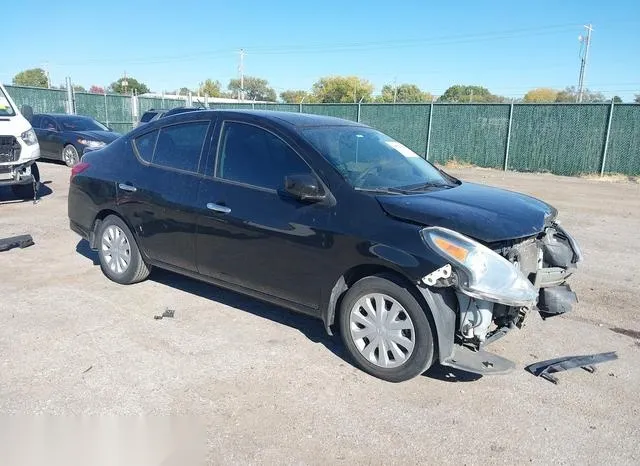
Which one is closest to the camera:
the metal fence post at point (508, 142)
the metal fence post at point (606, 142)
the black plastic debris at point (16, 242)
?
the black plastic debris at point (16, 242)

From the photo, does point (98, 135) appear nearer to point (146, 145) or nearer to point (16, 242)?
point (16, 242)

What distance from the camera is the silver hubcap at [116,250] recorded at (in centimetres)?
545

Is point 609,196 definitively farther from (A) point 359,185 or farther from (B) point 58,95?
(B) point 58,95

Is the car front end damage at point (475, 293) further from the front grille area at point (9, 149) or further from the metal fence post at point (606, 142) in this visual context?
the metal fence post at point (606, 142)

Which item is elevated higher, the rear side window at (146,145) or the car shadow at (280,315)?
the rear side window at (146,145)

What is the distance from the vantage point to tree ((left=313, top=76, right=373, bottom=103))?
77.4m

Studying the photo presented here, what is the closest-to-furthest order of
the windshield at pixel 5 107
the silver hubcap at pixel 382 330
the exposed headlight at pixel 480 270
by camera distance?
the exposed headlight at pixel 480 270 < the silver hubcap at pixel 382 330 < the windshield at pixel 5 107

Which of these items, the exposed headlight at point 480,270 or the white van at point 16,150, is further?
the white van at point 16,150

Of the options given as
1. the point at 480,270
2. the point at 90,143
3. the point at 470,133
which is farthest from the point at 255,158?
the point at 470,133

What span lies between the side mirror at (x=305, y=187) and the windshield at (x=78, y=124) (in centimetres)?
1366

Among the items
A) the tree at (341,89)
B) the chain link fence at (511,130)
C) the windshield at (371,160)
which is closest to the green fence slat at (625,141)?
the chain link fence at (511,130)

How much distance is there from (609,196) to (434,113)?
8.44 metres

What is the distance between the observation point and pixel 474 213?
369 cm

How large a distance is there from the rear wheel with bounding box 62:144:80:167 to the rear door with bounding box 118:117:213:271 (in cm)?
1104
